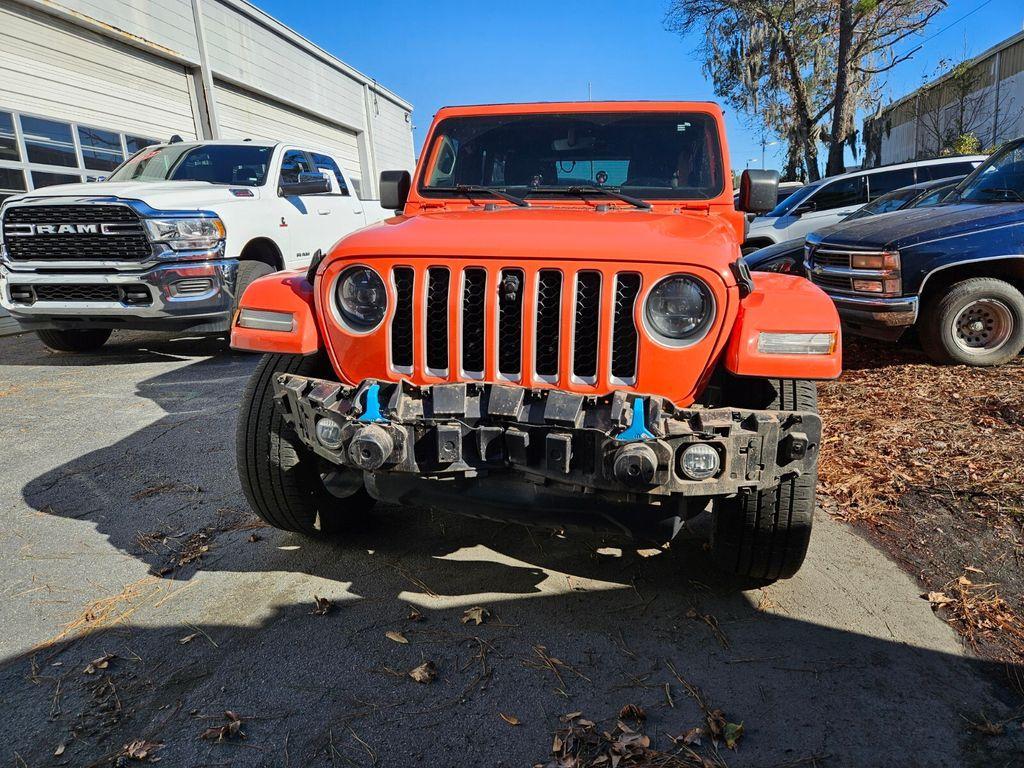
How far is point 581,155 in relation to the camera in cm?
366

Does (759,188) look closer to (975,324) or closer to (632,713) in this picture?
(632,713)

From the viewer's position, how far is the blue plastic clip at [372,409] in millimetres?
2197

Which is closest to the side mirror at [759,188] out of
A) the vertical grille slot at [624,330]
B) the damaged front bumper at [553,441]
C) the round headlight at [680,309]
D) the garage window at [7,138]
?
the round headlight at [680,309]

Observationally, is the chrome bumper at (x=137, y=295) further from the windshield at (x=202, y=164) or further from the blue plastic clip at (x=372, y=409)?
the blue plastic clip at (x=372, y=409)

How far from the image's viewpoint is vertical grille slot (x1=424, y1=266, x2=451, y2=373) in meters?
2.40

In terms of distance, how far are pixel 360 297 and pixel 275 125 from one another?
597 inches

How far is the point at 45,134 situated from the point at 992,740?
12082 mm

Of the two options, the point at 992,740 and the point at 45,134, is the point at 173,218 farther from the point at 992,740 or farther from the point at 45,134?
the point at 992,740

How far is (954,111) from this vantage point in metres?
22.5

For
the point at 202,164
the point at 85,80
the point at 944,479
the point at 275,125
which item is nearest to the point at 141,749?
the point at 944,479

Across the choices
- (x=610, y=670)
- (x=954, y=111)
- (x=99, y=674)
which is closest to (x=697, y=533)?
(x=610, y=670)

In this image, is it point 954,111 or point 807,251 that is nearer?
point 807,251

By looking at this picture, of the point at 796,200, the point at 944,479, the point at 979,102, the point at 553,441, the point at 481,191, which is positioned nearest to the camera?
the point at 553,441

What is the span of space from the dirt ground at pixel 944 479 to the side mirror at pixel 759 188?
1564mm
